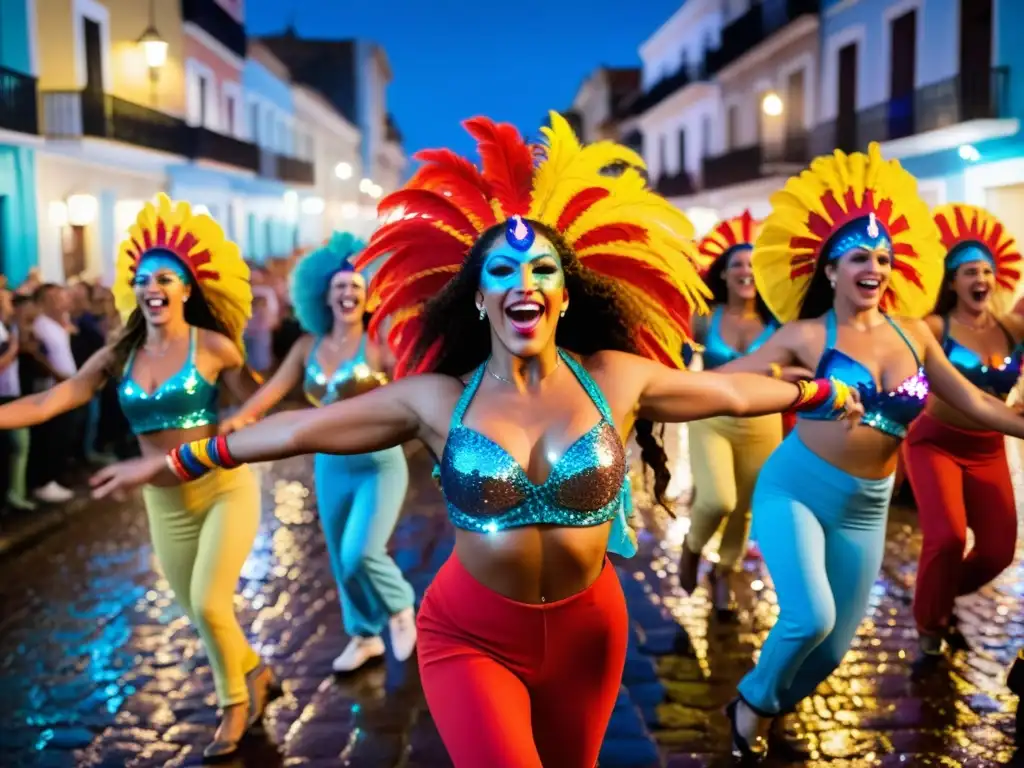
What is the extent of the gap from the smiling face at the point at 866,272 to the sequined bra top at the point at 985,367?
1257 mm

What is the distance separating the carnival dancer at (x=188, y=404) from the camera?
16.5ft

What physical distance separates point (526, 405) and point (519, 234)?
0.50 metres

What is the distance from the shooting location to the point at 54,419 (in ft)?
32.9

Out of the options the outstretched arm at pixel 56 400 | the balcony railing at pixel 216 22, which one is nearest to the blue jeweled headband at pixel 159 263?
the outstretched arm at pixel 56 400

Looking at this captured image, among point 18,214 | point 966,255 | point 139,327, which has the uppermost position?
point 18,214

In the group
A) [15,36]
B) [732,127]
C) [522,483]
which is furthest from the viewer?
[732,127]

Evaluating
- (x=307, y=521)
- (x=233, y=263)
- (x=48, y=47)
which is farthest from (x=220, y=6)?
(x=233, y=263)

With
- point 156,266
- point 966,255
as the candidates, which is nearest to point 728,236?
point 966,255

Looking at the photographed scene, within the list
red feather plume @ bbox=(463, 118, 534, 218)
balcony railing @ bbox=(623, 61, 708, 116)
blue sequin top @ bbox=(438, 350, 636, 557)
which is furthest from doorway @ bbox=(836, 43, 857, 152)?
blue sequin top @ bbox=(438, 350, 636, 557)

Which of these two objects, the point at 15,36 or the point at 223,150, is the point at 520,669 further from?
the point at 223,150

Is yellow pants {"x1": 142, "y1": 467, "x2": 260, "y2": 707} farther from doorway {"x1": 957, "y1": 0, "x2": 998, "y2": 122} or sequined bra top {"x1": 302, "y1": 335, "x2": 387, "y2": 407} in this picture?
Answer: doorway {"x1": 957, "y1": 0, "x2": 998, "y2": 122}

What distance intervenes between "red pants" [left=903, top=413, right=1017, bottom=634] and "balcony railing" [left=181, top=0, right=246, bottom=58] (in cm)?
2598

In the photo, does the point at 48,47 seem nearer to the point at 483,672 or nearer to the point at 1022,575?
the point at 1022,575

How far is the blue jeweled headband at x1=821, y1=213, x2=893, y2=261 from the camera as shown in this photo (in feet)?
15.9
